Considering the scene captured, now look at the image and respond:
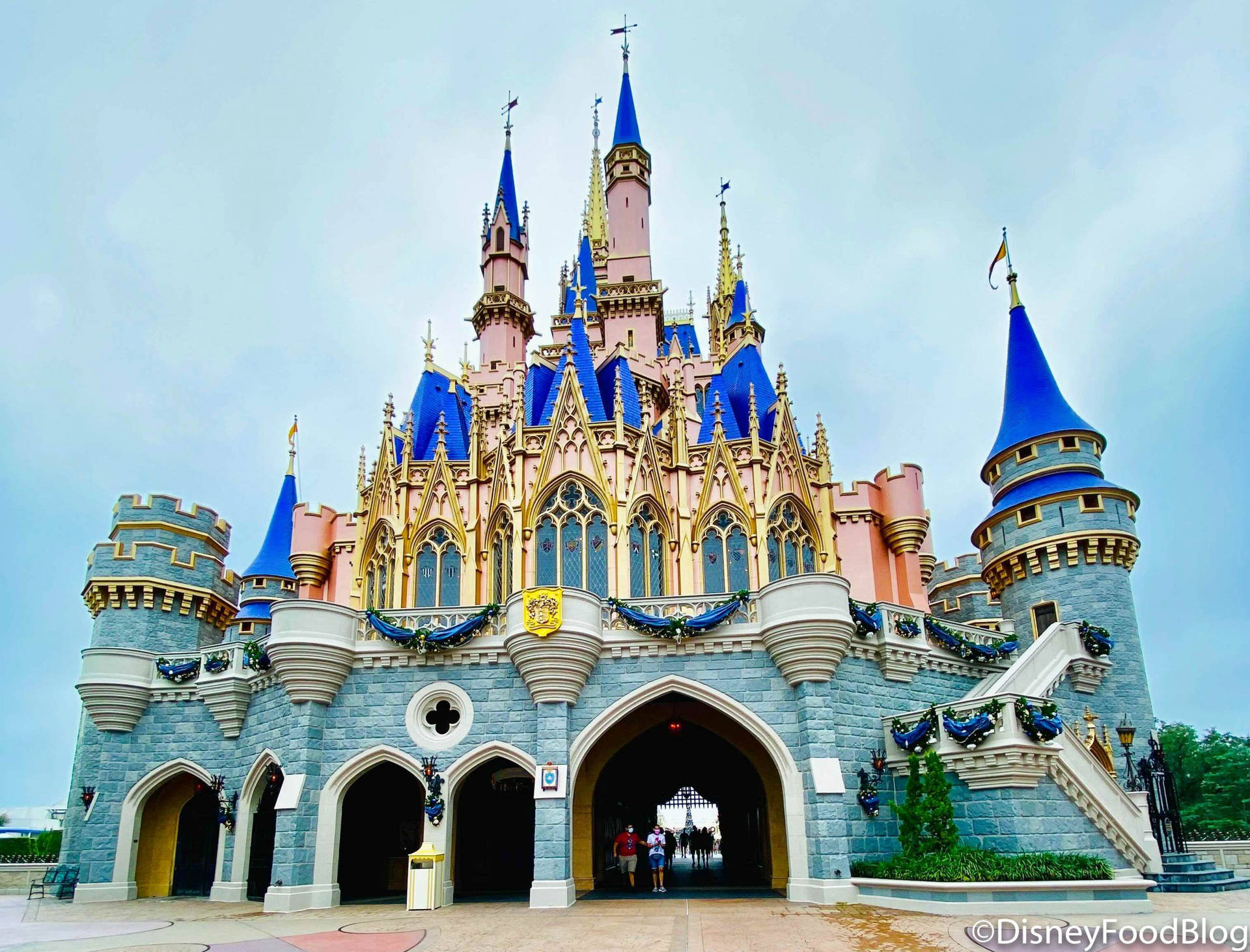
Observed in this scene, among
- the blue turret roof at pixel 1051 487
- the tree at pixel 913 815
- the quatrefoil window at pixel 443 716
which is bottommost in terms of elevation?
the tree at pixel 913 815

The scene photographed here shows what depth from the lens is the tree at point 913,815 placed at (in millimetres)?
16312

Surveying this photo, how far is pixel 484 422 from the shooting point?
29.3 metres

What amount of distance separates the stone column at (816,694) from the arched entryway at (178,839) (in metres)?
14.7

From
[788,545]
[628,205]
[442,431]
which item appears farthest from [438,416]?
[788,545]

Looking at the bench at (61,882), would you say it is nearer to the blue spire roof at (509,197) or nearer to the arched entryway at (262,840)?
the arched entryway at (262,840)

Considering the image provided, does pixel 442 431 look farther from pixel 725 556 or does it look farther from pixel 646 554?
pixel 725 556

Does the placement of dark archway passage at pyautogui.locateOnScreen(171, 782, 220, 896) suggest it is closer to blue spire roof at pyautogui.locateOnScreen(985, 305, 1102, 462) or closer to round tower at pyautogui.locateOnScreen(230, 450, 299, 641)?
round tower at pyautogui.locateOnScreen(230, 450, 299, 641)

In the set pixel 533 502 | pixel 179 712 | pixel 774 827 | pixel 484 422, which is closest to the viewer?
pixel 774 827

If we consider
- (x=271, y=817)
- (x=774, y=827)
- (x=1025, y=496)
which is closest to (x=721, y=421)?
(x=1025, y=496)

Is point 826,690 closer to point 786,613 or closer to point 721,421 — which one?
point 786,613

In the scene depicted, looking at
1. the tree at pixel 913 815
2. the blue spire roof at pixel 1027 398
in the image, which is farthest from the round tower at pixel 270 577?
the blue spire roof at pixel 1027 398

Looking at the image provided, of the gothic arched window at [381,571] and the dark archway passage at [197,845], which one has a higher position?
the gothic arched window at [381,571]

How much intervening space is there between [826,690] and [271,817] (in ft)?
46.6

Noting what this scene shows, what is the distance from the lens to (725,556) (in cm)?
2498
